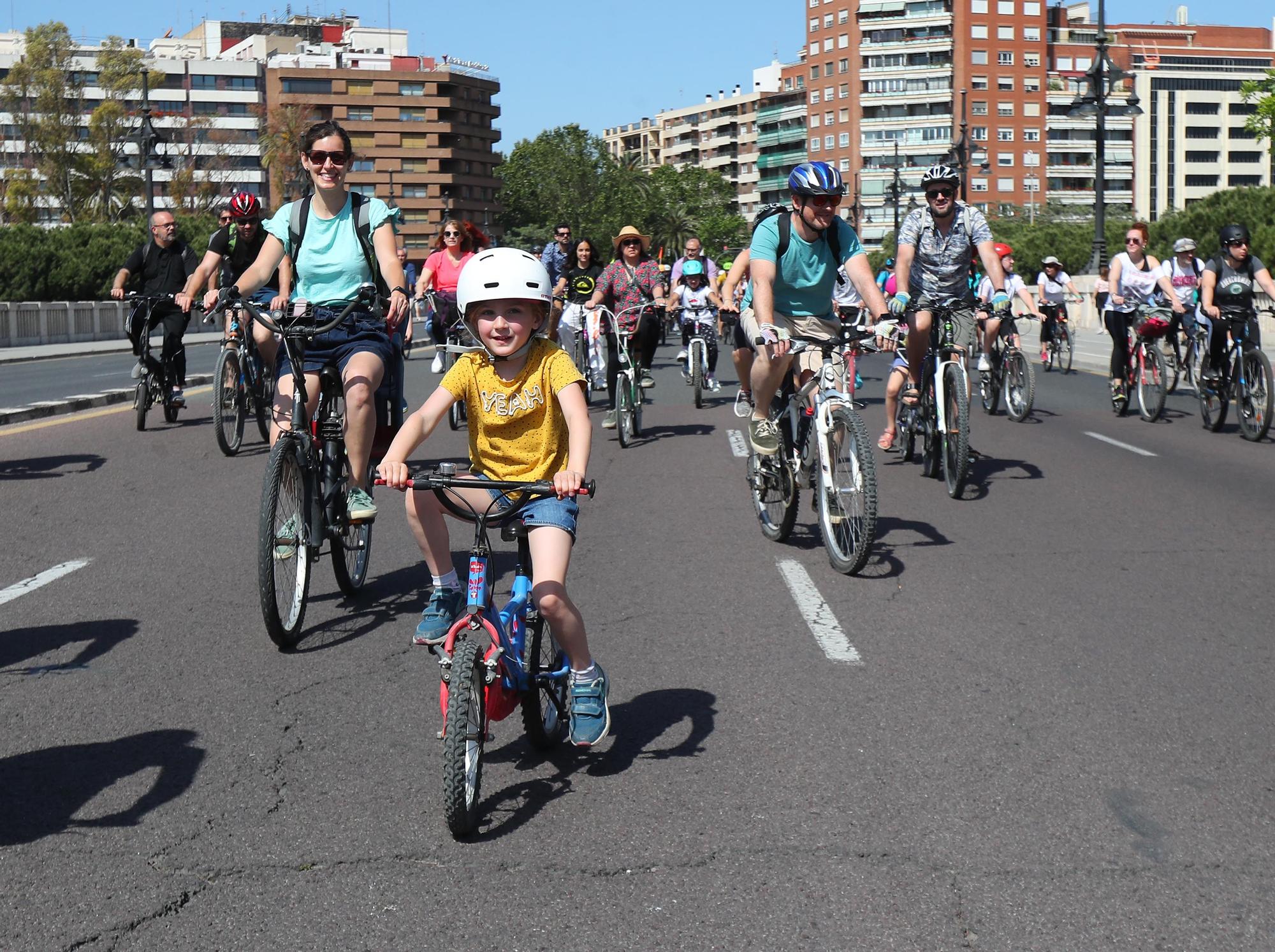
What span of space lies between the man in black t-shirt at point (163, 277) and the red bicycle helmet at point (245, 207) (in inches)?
89.3

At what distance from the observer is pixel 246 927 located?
3572 mm

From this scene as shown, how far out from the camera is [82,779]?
15.2ft

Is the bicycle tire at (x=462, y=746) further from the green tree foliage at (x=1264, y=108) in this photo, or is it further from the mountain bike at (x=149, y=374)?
the green tree foliage at (x=1264, y=108)

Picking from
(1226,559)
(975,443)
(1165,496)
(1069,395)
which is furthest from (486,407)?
(1069,395)

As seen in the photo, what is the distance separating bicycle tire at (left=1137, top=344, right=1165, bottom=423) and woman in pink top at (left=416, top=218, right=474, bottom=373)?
22.2 feet

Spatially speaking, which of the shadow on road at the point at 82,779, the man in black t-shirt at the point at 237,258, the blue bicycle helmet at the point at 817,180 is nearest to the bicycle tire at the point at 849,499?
the blue bicycle helmet at the point at 817,180

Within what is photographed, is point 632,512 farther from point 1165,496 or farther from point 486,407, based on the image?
point 486,407

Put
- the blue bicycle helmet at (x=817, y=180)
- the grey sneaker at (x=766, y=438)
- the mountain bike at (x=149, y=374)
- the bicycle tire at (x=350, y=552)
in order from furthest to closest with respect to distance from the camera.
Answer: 1. the mountain bike at (x=149, y=374)
2. the grey sneaker at (x=766, y=438)
3. the blue bicycle helmet at (x=817, y=180)
4. the bicycle tire at (x=350, y=552)

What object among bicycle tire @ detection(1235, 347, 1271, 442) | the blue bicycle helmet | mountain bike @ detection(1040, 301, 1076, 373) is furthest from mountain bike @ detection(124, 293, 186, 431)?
mountain bike @ detection(1040, 301, 1076, 373)

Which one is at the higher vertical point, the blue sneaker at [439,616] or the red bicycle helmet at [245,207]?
the red bicycle helmet at [245,207]

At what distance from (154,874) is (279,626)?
226 cm

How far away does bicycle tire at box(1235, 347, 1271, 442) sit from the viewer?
554 inches

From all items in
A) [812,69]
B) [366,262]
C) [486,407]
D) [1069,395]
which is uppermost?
[812,69]

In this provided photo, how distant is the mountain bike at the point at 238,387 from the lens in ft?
42.8
